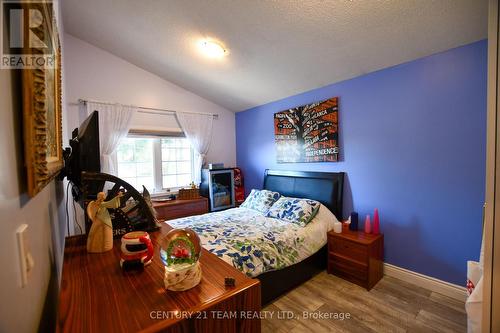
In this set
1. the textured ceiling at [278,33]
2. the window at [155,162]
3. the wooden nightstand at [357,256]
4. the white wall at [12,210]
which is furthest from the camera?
the window at [155,162]

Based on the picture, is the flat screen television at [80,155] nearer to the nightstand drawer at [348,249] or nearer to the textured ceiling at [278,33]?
the textured ceiling at [278,33]

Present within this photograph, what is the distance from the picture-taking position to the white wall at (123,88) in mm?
2980

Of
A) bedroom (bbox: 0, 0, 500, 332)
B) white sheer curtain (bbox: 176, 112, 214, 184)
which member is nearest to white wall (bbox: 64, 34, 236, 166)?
bedroom (bbox: 0, 0, 500, 332)

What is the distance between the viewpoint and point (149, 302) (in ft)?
2.61

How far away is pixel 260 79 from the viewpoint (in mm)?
3051

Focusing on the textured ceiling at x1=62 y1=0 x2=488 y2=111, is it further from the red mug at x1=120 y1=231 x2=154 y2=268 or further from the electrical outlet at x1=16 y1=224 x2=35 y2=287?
the electrical outlet at x1=16 y1=224 x2=35 y2=287

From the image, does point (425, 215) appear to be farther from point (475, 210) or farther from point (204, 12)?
point (204, 12)

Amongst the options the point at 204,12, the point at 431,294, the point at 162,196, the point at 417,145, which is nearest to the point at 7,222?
the point at 204,12

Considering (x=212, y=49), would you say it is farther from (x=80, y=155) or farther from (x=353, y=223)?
(x=353, y=223)

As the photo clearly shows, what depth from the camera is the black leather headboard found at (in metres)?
2.81

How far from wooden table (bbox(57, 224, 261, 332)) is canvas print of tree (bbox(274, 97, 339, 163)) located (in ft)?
7.52

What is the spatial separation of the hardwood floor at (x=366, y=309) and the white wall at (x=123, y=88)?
2.82 m

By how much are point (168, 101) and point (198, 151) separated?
0.96 meters

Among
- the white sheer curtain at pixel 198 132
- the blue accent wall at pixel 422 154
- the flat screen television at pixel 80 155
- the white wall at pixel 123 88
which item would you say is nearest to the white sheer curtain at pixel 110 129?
the white wall at pixel 123 88
